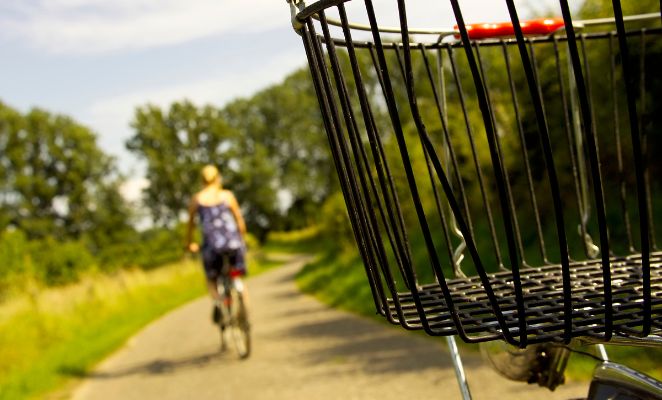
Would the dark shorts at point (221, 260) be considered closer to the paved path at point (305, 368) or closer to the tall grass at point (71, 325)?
the paved path at point (305, 368)

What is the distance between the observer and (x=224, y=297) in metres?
7.41

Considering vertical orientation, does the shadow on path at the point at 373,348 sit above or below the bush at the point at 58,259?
above

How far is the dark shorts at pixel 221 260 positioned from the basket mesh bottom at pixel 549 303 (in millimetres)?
5234

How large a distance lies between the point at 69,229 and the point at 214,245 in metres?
56.8

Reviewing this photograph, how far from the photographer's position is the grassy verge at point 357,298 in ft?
12.6

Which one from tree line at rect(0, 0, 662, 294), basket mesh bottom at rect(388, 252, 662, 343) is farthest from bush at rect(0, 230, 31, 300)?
basket mesh bottom at rect(388, 252, 662, 343)

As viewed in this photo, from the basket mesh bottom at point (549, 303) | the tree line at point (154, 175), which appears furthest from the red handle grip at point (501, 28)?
the tree line at point (154, 175)

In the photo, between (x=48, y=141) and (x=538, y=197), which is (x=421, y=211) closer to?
(x=538, y=197)

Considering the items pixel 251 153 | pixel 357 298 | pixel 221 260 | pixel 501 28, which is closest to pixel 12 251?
pixel 251 153

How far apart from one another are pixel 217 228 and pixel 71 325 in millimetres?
7463

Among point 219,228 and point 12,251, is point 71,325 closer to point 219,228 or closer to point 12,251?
point 219,228

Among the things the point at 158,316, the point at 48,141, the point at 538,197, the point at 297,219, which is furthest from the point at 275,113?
the point at 538,197

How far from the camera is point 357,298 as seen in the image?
358 inches

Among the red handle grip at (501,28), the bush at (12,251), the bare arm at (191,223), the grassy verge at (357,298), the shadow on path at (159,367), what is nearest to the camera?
the red handle grip at (501,28)
